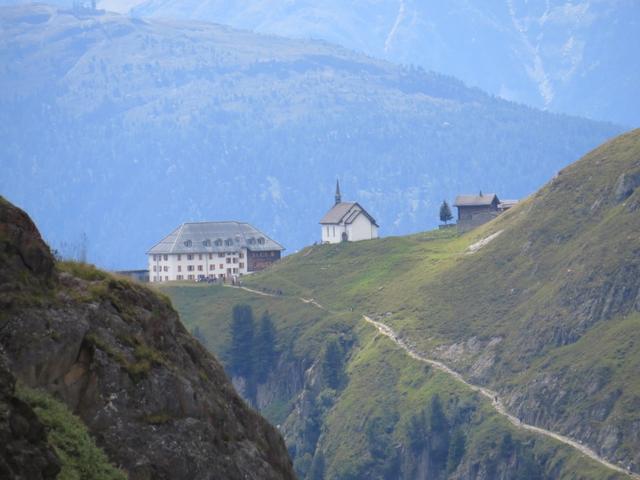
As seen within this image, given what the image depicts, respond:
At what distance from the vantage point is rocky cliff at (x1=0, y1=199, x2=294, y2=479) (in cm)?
3688

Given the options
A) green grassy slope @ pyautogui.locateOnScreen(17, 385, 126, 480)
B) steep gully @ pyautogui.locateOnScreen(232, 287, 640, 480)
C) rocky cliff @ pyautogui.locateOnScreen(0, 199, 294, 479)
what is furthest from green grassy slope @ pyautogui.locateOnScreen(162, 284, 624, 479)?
green grassy slope @ pyautogui.locateOnScreen(17, 385, 126, 480)

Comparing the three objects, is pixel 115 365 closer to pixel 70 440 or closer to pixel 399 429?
pixel 70 440

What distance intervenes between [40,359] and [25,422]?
6.08 m

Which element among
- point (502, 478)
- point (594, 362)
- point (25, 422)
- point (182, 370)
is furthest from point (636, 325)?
point (25, 422)

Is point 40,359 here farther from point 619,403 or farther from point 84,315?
point 619,403

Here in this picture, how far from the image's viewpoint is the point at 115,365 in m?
38.4

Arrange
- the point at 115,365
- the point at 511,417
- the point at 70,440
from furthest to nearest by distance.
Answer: the point at 511,417 < the point at 115,365 < the point at 70,440

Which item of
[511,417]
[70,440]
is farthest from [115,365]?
[511,417]

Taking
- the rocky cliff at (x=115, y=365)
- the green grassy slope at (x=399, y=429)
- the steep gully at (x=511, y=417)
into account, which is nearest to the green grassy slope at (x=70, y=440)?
the rocky cliff at (x=115, y=365)

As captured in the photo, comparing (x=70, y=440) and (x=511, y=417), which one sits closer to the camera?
(x=70, y=440)

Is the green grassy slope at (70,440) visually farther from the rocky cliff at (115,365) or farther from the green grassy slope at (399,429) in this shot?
the green grassy slope at (399,429)

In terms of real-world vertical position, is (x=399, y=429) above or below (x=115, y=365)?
above

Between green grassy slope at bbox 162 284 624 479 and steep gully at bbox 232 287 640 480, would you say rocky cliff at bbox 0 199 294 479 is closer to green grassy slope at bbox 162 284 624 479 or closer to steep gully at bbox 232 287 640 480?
steep gully at bbox 232 287 640 480

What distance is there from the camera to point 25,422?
99.8ft
